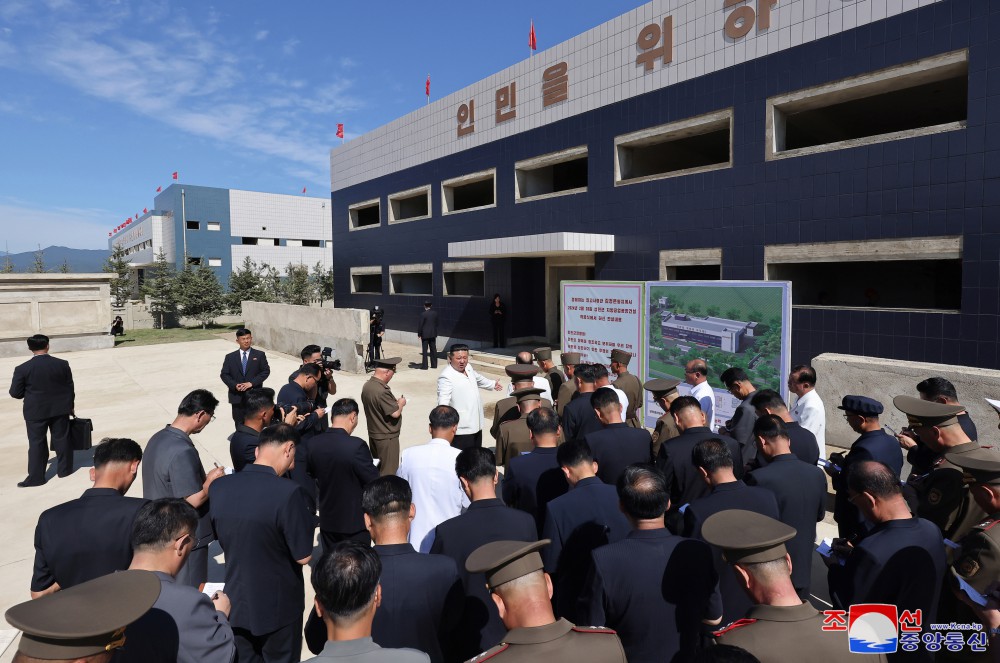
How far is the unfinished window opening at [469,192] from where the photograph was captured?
18.4 m

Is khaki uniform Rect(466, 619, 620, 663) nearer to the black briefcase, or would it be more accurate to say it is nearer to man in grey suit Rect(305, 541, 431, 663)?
man in grey suit Rect(305, 541, 431, 663)

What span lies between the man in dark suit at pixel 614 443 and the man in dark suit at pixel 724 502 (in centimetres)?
88

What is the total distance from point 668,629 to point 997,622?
1.39 meters

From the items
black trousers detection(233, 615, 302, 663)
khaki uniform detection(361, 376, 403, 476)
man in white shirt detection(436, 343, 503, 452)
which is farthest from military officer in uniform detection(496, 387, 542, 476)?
black trousers detection(233, 615, 302, 663)

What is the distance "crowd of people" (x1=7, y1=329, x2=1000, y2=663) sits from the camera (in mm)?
1939

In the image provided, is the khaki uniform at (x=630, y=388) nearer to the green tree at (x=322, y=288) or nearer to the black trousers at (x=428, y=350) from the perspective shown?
the black trousers at (x=428, y=350)

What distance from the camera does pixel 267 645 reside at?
3137 millimetres

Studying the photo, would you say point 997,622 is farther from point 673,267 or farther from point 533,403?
point 673,267

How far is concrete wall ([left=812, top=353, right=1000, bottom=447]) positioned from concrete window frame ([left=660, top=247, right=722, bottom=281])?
3791mm

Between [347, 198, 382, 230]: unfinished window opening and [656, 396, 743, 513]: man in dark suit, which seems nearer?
[656, 396, 743, 513]: man in dark suit

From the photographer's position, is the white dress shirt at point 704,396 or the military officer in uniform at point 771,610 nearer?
the military officer in uniform at point 771,610

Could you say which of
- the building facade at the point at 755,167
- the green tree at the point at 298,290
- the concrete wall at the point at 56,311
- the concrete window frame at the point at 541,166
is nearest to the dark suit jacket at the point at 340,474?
the building facade at the point at 755,167

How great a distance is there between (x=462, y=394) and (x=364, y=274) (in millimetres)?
20392

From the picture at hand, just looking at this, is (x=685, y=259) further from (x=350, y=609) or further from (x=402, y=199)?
(x=402, y=199)
